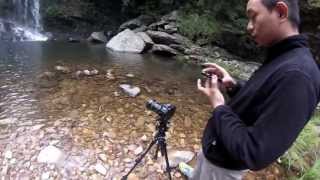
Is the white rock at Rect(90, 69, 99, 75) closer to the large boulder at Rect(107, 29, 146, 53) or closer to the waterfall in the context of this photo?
the large boulder at Rect(107, 29, 146, 53)

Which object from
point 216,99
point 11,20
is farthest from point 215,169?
point 11,20

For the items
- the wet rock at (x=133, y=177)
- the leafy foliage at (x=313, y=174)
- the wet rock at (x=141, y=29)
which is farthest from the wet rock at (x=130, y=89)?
the wet rock at (x=141, y=29)

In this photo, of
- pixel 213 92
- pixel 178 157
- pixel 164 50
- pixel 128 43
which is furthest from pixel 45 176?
pixel 128 43

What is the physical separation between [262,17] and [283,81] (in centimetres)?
28

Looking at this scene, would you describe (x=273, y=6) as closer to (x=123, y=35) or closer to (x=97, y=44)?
(x=123, y=35)

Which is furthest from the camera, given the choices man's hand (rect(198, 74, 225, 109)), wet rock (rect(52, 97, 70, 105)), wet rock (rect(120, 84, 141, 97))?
wet rock (rect(120, 84, 141, 97))

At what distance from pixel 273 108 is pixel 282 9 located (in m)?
0.38

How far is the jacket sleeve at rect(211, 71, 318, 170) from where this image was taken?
1359 mm

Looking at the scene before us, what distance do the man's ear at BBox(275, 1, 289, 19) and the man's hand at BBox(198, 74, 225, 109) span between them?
40 centimetres

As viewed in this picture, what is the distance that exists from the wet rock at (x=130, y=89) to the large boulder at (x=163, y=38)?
3.95 m

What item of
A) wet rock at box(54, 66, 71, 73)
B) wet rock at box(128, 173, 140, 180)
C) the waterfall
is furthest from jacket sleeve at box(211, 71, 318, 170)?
the waterfall

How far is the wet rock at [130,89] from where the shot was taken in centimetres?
497

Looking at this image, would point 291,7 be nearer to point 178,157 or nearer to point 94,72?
point 178,157

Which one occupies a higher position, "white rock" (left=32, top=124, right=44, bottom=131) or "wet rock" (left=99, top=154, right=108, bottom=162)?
"white rock" (left=32, top=124, right=44, bottom=131)
